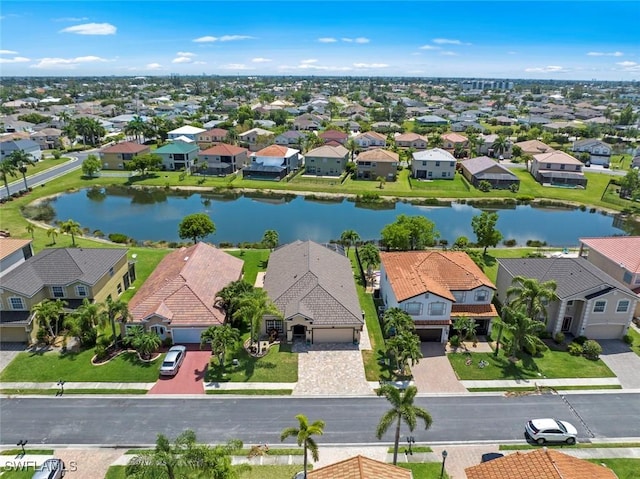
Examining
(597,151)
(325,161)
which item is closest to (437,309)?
(325,161)

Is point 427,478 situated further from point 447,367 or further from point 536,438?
point 447,367

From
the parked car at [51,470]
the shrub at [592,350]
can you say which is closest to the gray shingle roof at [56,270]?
the parked car at [51,470]

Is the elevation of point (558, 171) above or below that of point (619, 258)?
below

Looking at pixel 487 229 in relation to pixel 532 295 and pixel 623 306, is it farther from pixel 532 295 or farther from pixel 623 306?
pixel 532 295

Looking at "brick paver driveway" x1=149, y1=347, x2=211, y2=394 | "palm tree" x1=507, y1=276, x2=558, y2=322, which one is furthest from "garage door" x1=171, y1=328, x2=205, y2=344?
"palm tree" x1=507, y1=276, x2=558, y2=322

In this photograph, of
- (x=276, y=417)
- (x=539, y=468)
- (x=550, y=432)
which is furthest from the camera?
(x=276, y=417)

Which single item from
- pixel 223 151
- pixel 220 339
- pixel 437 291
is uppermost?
pixel 223 151
